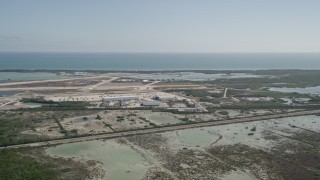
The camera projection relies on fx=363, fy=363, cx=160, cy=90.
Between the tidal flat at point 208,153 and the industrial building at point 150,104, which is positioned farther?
the industrial building at point 150,104

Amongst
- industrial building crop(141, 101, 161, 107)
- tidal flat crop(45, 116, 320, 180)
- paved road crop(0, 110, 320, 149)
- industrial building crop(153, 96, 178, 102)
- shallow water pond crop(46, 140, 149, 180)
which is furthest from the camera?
industrial building crop(153, 96, 178, 102)

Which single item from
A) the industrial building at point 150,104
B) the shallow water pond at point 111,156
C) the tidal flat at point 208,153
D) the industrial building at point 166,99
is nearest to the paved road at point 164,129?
the tidal flat at point 208,153

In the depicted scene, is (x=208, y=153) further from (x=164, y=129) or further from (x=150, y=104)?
(x=150, y=104)

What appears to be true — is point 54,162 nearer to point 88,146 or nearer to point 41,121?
point 88,146

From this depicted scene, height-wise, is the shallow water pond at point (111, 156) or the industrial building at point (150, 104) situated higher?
the industrial building at point (150, 104)

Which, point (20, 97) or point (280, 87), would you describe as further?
point (280, 87)

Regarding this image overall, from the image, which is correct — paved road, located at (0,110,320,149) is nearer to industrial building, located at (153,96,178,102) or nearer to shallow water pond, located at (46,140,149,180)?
shallow water pond, located at (46,140,149,180)

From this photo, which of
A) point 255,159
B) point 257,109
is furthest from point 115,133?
point 257,109

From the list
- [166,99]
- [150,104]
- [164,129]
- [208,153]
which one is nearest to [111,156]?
[208,153]

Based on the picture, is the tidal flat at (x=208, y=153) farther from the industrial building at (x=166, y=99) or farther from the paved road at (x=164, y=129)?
the industrial building at (x=166, y=99)

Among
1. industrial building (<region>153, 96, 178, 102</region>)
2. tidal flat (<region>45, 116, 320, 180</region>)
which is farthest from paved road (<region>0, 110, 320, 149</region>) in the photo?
industrial building (<region>153, 96, 178, 102</region>)

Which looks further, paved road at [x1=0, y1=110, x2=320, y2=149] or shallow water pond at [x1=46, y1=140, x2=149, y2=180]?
paved road at [x1=0, y1=110, x2=320, y2=149]
